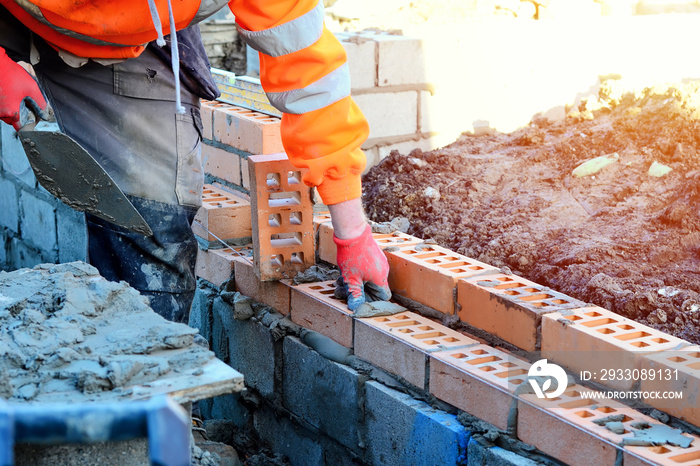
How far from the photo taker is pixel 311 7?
2.70 meters

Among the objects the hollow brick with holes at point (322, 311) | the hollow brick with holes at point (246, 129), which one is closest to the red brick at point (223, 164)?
the hollow brick with holes at point (246, 129)

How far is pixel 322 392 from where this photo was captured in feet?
10.6

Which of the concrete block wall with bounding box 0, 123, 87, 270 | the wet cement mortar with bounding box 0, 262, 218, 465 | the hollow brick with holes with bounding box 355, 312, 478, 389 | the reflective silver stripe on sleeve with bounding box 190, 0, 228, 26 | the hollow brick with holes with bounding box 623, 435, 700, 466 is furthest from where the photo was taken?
the concrete block wall with bounding box 0, 123, 87, 270

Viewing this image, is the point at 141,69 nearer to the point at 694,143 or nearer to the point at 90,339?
the point at 90,339

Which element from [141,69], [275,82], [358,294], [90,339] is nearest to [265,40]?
[275,82]

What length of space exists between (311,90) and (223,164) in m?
1.61

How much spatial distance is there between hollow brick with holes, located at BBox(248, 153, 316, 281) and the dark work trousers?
296 mm

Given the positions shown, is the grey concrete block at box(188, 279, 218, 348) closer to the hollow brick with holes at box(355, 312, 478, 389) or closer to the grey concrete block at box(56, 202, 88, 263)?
the grey concrete block at box(56, 202, 88, 263)

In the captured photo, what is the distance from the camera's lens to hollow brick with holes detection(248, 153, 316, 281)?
333 cm

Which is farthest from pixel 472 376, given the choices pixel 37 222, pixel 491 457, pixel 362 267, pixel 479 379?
pixel 37 222

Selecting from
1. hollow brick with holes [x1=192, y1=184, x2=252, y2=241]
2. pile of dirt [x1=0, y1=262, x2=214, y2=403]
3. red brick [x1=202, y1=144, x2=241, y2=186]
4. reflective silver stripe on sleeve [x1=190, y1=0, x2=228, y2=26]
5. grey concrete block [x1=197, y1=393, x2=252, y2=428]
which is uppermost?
reflective silver stripe on sleeve [x1=190, y1=0, x2=228, y2=26]

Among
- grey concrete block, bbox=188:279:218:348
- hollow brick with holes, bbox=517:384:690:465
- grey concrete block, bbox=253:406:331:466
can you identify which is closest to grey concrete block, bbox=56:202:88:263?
grey concrete block, bbox=188:279:218:348

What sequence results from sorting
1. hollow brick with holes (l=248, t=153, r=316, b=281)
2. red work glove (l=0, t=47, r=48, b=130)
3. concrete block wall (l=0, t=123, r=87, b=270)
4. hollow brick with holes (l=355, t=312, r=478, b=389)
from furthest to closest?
concrete block wall (l=0, t=123, r=87, b=270) < hollow brick with holes (l=248, t=153, r=316, b=281) < red work glove (l=0, t=47, r=48, b=130) < hollow brick with holes (l=355, t=312, r=478, b=389)

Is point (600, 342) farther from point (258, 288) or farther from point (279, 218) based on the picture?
point (258, 288)
